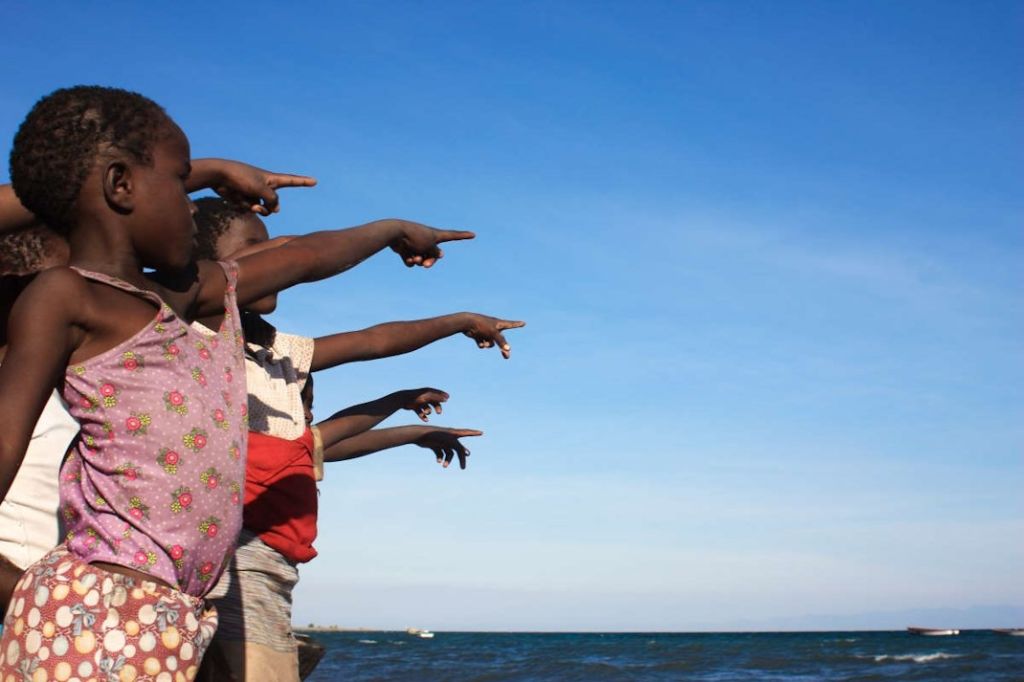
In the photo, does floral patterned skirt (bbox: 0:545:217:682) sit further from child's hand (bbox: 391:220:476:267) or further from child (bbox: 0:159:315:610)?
child's hand (bbox: 391:220:476:267)

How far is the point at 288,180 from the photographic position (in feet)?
7.70

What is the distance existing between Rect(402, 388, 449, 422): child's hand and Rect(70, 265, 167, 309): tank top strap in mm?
1888

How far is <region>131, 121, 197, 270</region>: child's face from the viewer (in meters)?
1.76

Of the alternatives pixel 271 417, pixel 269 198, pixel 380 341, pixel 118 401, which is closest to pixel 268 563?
pixel 271 417

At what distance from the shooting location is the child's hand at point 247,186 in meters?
2.22

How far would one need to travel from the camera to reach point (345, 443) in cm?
363

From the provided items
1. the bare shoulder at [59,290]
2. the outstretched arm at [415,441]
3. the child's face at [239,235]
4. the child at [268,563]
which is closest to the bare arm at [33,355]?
the bare shoulder at [59,290]

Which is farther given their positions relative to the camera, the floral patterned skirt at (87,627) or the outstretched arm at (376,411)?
the outstretched arm at (376,411)

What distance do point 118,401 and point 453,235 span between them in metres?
1.13

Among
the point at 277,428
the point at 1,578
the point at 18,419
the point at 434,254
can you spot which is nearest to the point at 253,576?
the point at 277,428

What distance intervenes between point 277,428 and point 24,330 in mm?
1090

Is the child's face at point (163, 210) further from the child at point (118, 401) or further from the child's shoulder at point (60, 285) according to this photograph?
the child's shoulder at point (60, 285)

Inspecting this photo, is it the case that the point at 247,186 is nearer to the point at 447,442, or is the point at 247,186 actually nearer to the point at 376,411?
the point at 376,411

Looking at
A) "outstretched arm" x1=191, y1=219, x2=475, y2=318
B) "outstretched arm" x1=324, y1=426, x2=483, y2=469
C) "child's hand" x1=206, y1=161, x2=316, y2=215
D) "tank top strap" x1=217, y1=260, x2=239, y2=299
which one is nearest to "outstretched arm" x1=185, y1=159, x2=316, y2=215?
"child's hand" x1=206, y1=161, x2=316, y2=215
